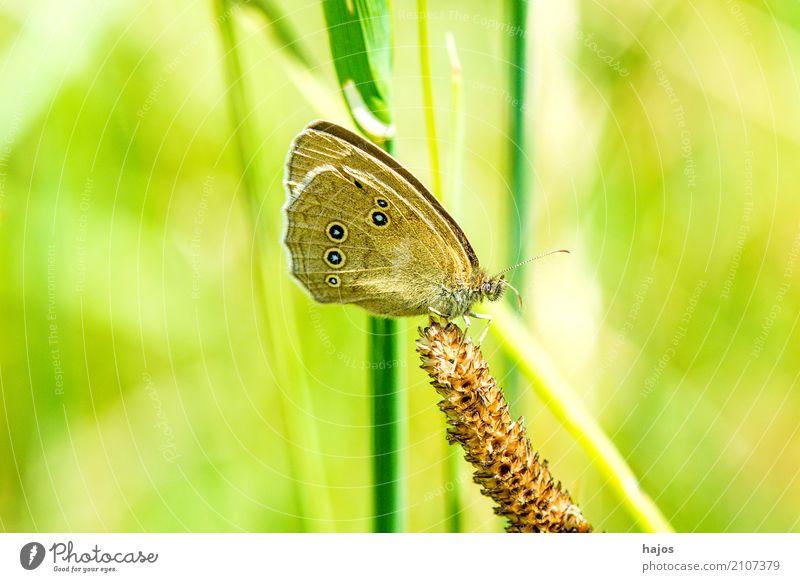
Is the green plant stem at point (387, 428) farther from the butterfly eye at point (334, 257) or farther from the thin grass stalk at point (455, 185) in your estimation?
the butterfly eye at point (334, 257)

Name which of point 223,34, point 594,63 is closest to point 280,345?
point 223,34

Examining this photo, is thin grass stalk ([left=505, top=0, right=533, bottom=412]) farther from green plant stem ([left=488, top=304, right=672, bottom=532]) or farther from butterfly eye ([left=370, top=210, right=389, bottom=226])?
butterfly eye ([left=370, top=210, right=389, bottom=226])

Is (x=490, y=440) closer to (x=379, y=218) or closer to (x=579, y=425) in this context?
(x=579, y=425)

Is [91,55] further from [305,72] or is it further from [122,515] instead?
[122,515]

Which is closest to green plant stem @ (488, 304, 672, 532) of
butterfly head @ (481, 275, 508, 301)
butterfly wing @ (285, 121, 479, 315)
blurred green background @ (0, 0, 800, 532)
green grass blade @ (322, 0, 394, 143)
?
butterfly head @ (481, 275, 508, 301)

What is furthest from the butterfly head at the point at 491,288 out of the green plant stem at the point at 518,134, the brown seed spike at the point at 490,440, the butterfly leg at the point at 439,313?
the brown seed spike at the point at 490,440
